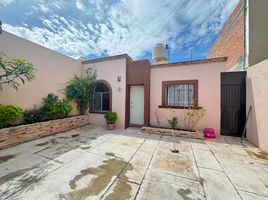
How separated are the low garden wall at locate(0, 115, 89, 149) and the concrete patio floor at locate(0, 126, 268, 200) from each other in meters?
0.33

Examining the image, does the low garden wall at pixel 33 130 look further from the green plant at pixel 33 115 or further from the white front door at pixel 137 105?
the white front door at pixel 137 105

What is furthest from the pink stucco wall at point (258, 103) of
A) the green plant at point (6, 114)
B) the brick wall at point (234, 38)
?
the green plant at point (6, 114)

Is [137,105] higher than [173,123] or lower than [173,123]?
higher

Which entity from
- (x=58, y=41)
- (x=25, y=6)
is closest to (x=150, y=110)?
(x=58, y=41)

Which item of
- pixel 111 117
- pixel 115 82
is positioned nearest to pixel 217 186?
pixel 111 117

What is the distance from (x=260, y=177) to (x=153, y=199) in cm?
255

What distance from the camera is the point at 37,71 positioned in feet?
18.0

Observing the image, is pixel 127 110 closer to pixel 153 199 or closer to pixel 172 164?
pixel 172 164

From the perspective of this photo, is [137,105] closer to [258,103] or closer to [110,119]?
[110,119]

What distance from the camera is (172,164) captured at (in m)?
3.07

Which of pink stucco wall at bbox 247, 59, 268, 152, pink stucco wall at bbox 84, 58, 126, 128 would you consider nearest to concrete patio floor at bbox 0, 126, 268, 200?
pink stucco wall at bbox 247, 59, 268, 152

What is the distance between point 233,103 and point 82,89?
7.90m

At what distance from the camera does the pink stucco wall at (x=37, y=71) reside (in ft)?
15.2

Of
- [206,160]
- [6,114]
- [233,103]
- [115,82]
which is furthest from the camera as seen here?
[115,82]
